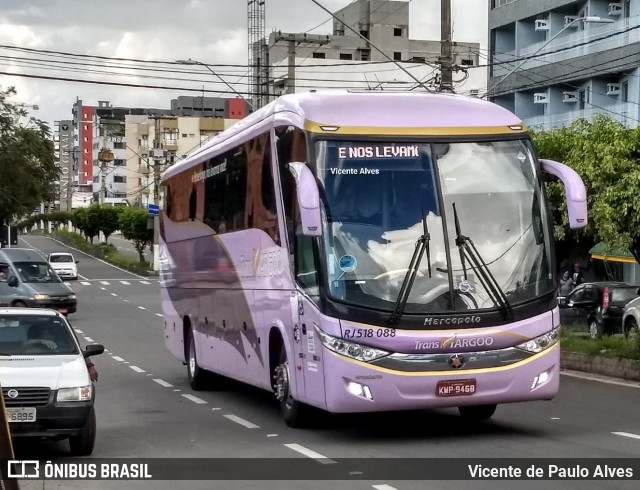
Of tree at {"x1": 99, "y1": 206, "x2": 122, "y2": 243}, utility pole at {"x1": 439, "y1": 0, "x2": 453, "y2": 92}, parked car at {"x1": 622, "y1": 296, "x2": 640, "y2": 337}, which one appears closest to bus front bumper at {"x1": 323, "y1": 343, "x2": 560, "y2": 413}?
parked car at {"x1": 622, "y1": 296, "x2": 640, "y2": 337}

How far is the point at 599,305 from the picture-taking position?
30.8m

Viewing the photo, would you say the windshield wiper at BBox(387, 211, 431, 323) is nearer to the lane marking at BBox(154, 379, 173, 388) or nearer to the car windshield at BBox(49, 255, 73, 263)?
the lane marking at BBox(154, 379, 173, 388)

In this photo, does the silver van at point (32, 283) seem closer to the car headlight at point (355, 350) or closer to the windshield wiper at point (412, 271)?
the car headlight at point (355, 350)

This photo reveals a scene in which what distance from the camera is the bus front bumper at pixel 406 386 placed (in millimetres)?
12734

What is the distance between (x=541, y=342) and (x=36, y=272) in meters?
30.6

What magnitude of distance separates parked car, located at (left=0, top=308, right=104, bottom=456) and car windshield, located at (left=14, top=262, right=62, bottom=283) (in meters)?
27.9

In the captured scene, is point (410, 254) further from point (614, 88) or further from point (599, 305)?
point (614, 88)

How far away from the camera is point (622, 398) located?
59.2 feet

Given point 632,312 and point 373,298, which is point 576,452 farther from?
point 632,312

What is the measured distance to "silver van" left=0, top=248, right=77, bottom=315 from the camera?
38.4m

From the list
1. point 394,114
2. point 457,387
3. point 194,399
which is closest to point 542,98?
point 194,399

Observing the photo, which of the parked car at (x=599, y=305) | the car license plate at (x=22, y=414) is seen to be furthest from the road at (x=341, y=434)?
the parked car at (x=599, y=305)

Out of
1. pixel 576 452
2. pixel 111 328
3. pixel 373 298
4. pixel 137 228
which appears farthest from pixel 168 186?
pixel 137 228

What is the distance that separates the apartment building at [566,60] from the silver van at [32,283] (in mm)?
17220
